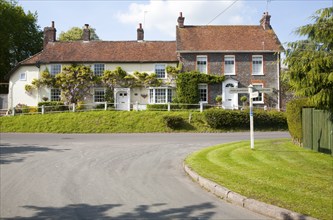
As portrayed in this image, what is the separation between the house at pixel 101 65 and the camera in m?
35.2

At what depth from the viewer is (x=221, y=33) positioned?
36906 millimetres

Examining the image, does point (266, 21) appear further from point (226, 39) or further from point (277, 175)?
point (277, 175)

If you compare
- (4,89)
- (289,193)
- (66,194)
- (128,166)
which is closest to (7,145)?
(128,166)

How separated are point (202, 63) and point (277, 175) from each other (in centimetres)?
2691

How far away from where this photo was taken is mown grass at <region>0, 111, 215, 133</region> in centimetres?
2522

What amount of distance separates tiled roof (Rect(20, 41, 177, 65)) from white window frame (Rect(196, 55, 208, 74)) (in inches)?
103

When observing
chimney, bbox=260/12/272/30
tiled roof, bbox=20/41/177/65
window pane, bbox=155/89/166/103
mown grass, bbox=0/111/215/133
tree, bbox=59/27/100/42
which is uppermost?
tree, bbox=59/27/100/42

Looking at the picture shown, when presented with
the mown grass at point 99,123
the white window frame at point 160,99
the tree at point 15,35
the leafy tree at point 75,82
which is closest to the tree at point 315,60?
the mown grass at point 99,123

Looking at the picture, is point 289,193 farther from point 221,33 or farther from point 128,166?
point 221,33

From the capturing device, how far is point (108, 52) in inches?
1443

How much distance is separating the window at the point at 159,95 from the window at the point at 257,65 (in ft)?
29.6

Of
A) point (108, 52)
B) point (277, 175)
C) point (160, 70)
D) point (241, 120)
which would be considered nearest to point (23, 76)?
point (108, 52)

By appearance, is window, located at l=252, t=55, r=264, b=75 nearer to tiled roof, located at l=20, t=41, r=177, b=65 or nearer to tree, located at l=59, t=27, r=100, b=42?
tiled roof, located at l=20, t=41, r=177, b=65

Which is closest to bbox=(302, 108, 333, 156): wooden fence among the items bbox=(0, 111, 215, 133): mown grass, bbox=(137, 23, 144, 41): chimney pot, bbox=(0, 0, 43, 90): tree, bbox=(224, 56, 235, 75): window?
bbox=(0, 111, 215, 133): mown grass
